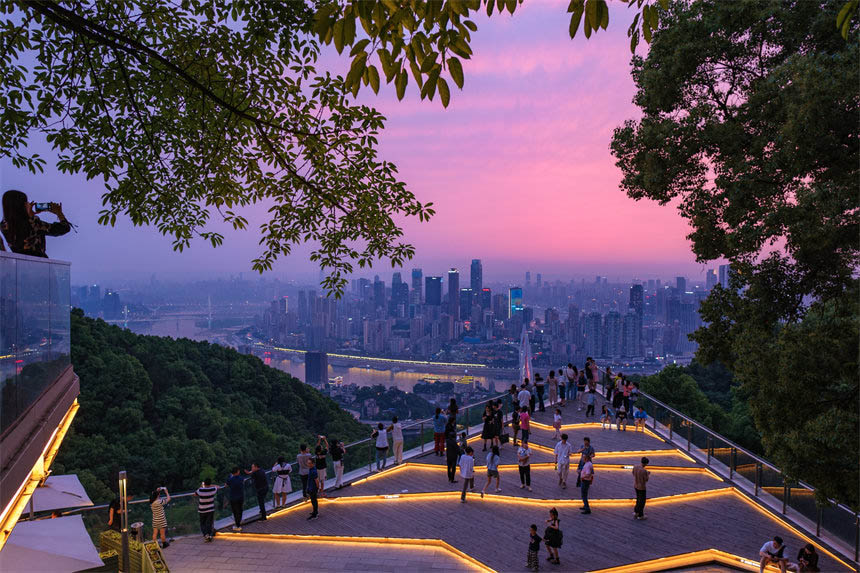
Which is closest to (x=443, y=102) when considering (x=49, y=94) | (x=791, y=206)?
(x=49, y=94)

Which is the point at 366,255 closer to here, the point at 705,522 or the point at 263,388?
the point at 705,522

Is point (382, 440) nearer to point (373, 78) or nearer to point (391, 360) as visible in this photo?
point (373, 78)

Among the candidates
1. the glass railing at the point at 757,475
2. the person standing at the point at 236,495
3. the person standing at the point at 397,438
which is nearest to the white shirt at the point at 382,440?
the person standing at the point at 397,438

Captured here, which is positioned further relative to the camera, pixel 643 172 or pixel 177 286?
pixel 177 286

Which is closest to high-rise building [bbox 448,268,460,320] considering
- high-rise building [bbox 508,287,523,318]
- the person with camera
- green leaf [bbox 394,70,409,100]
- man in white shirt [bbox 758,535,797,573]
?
high-rise building [bbox 508,287,523,318]

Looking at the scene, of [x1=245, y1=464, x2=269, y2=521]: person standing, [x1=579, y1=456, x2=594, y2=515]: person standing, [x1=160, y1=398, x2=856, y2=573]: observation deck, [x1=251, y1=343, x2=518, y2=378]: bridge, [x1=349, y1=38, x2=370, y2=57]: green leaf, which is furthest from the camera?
[x1=251, y1=343, x2=518, y2=378]: bridge

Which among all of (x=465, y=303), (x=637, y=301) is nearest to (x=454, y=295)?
(x=465, y=303)

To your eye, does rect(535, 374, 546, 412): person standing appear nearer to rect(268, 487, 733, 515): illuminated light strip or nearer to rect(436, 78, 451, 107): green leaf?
rect(268, 487, 733, 515): illuminated light strip
